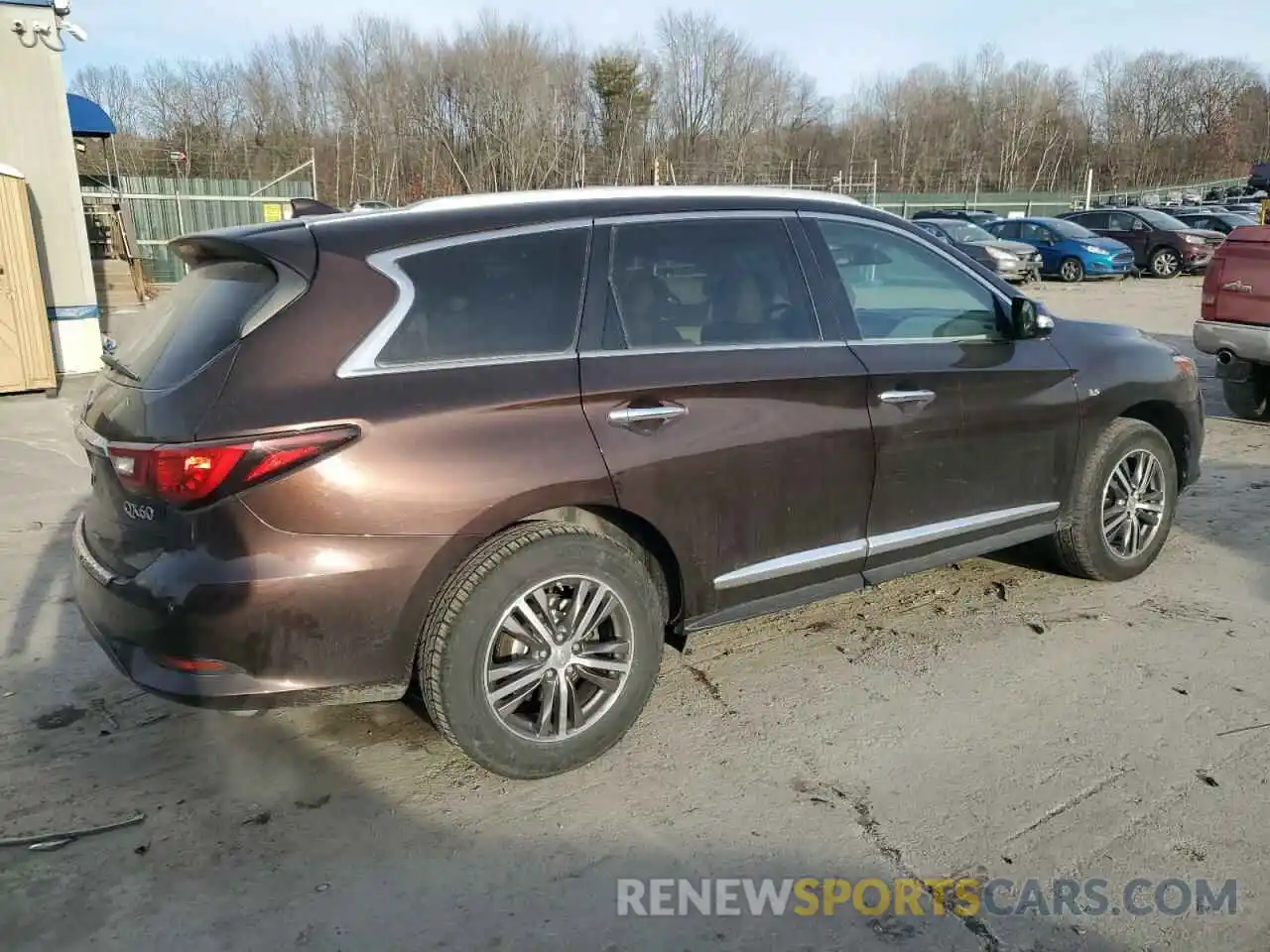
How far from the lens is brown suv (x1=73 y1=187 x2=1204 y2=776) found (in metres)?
2.76

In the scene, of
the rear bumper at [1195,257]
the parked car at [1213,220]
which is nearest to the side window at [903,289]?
the rear bumper at [1195,257]

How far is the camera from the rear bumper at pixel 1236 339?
25.4 ft

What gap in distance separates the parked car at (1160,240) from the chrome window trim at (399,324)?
2551cm

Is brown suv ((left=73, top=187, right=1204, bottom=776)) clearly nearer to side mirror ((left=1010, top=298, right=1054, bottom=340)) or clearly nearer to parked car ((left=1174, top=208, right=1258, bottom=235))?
side mirror ((left=1010, top=298, right=1054, bottom=340))

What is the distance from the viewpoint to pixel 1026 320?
4215 mm

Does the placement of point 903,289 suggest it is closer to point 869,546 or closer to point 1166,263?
point 869,546

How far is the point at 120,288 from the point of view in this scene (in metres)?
17.6

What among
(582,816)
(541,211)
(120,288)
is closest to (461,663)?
(582,816)

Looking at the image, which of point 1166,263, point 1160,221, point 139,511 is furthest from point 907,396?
point 1160,221

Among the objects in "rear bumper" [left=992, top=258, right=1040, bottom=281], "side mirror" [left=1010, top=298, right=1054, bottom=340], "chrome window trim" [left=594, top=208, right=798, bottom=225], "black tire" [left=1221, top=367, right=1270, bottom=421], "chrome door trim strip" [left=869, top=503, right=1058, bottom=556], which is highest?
"chrome window trim" [left=594, top=208, right=798, bottom=225]

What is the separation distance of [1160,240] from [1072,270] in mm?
3035

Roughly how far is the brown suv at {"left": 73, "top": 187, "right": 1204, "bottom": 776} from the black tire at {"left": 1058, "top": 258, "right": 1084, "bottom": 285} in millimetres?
21545

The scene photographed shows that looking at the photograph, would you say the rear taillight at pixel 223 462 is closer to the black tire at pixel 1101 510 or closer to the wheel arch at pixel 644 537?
the wheel arch at pixel 644 537

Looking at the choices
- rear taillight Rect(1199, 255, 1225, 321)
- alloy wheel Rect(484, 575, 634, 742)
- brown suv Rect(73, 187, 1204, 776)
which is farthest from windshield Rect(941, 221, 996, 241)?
alloy wheel Rect(484, 575, 634, 742)
